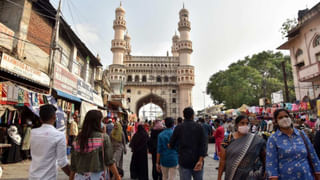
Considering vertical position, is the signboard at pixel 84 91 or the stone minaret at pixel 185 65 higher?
the stone minaret at pixel 185 65

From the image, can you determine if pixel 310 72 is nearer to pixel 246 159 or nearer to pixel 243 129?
pixel 243 129

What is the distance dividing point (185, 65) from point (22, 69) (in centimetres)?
3444

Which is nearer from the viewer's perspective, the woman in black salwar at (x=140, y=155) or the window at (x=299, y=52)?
the woman in black salwar at (x=140, y=155)

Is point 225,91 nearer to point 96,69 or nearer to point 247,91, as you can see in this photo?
point 247,91

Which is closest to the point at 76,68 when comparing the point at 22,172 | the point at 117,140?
the point at 22,172

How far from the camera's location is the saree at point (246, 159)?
7.61ft

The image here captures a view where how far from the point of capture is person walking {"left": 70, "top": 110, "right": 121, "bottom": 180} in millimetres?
2320

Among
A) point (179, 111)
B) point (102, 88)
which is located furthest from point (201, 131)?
point (179, 111)

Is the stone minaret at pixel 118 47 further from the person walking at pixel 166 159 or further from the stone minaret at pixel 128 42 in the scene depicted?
the person walking at pixel 166 159

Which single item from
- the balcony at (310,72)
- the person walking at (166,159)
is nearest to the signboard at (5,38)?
the person walking at (166,159)

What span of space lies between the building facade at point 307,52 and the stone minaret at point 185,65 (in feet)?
72.9

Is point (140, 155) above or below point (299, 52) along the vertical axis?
below

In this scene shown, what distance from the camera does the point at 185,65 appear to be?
131ft

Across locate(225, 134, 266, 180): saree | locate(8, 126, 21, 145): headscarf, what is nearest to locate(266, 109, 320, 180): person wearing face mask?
locate(225, 134, 266, 180): saree
